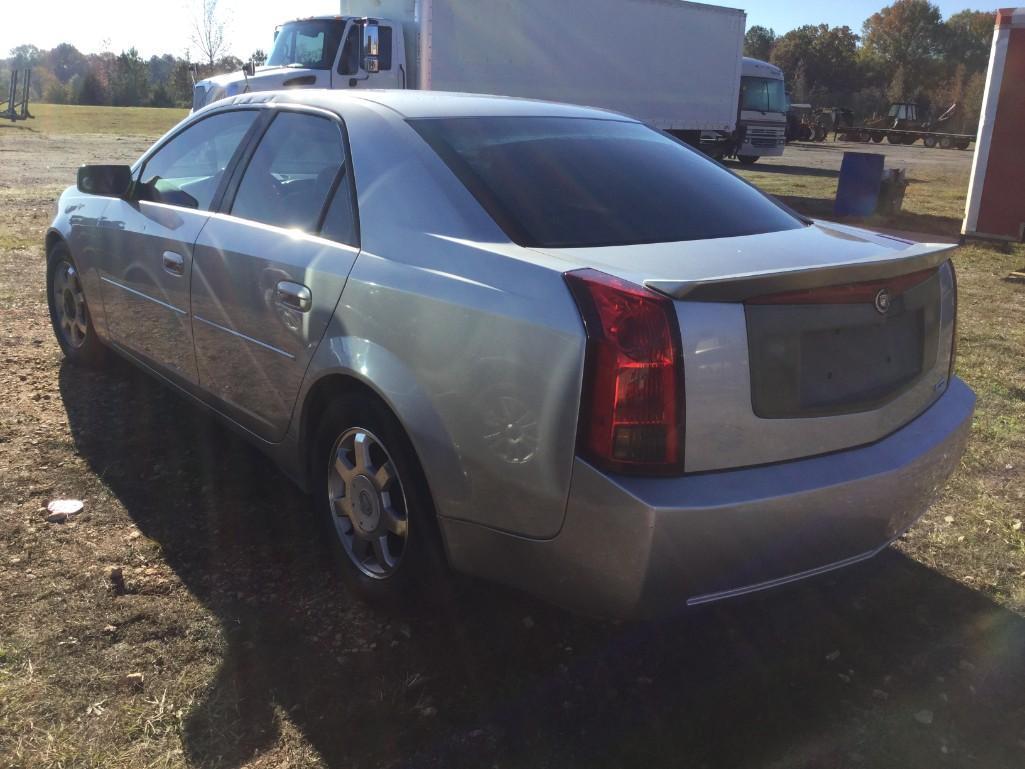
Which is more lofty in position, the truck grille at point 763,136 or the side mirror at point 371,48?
the side mirror at point 371,48

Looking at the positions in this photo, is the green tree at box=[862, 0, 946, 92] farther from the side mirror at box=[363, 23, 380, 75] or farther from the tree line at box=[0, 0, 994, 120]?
the side mirror at box=[363, 23, 380, 75]

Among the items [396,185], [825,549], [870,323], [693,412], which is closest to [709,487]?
[693,412]

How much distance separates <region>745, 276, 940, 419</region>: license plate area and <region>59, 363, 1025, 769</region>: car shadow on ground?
1.74ft

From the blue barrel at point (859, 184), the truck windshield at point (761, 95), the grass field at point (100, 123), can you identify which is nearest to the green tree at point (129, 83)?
the grass field at point (100, 123)

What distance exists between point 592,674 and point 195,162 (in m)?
2.90

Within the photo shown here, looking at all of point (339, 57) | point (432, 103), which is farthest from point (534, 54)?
point (432, 103)

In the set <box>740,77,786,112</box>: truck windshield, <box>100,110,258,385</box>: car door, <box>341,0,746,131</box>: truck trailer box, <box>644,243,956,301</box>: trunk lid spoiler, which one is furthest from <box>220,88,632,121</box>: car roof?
<box>740,77,786,112</box>: truck windshield

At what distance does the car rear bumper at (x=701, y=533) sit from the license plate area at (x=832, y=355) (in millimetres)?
145

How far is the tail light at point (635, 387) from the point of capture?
2.16 m

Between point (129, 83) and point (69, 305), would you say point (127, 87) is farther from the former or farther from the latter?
point (69, 305)

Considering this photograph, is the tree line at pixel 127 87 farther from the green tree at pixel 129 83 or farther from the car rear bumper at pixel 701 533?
the car rear bumper at pixel 701 533

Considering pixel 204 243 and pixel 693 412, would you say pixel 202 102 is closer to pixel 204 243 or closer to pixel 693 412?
pixel 204 243

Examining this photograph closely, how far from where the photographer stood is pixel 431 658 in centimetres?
282

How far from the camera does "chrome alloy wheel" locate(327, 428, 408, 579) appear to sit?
284cm
